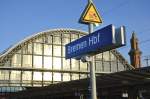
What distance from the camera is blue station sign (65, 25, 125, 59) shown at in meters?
13.6

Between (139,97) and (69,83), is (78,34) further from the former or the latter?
(139,97)

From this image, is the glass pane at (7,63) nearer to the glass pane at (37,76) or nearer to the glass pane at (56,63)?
the glass pane at (37,76)

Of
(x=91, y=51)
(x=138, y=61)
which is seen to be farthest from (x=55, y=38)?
(x=91, y=51)

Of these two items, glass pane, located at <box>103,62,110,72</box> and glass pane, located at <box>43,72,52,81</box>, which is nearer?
glass pane, located at <box>43,72,52,81</box>

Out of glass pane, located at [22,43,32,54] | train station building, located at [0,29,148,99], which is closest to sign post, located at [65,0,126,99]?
train station building, located at [0,29,148,99]

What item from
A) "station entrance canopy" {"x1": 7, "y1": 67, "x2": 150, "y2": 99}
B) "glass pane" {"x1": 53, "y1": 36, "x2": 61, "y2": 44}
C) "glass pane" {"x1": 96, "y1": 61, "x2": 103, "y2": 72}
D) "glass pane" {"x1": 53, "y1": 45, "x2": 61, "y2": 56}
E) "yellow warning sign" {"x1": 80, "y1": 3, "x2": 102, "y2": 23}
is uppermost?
"glass pane" {"x1": 53, "y1": 36, "x2": 61, "y2": 44}

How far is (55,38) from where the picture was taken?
79438 mm

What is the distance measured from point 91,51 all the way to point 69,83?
32417 millimetres

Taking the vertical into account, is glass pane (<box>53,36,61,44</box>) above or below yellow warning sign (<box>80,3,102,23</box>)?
above

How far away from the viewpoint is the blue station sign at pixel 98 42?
13.6 metres

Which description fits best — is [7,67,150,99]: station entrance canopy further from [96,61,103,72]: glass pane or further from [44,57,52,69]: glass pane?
[96,61,103,72]: glass pane

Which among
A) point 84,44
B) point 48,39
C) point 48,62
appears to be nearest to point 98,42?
point 84,44

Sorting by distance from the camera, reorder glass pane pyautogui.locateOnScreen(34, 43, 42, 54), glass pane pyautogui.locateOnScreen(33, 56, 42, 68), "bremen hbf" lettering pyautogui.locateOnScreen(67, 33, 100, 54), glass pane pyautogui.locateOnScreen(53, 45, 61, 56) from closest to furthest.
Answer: "bremen hbf" lettering pyautogui.locateOnScreen(67, 33, 100, 54) → glass pane pyautogui.locateOnScreen(33, 56, 42, 68) → glass pane pyautogui.locateOnScreen(34, 43, 42, 54) → glass pane pyautogui.locateOnScreen(53, 45, 61, 56)

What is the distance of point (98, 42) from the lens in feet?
48.0
